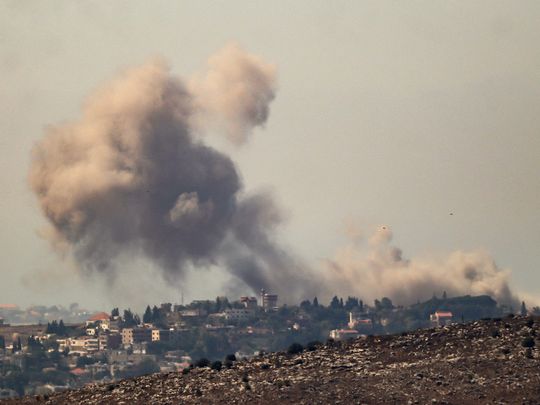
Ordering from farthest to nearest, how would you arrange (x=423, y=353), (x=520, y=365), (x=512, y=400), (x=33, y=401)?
1. (x=33, y=401)
2. (x=423, y=353)
3. (x=520, y=365)
4. (x=512, y=400)

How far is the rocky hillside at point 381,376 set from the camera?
92.9 m

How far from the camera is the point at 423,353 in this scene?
102375mm

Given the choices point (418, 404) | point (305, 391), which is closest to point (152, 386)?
point (305, 391)

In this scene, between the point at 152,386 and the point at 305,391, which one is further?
the point at 152,386

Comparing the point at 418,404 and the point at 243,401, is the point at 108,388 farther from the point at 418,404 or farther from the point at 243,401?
the point at 418,404

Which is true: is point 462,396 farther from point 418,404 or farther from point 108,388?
point 108,388

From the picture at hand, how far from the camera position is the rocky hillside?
9288 cm

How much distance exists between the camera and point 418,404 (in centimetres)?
9075

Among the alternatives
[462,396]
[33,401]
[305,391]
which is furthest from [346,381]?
[33,401]

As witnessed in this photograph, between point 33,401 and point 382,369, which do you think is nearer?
point 382,369

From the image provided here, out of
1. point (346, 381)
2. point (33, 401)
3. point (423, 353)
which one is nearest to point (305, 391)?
point (346, 381)

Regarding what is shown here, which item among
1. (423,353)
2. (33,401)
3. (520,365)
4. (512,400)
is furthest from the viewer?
(33,401)

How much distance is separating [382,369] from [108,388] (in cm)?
2256

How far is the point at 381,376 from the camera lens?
319 feet
